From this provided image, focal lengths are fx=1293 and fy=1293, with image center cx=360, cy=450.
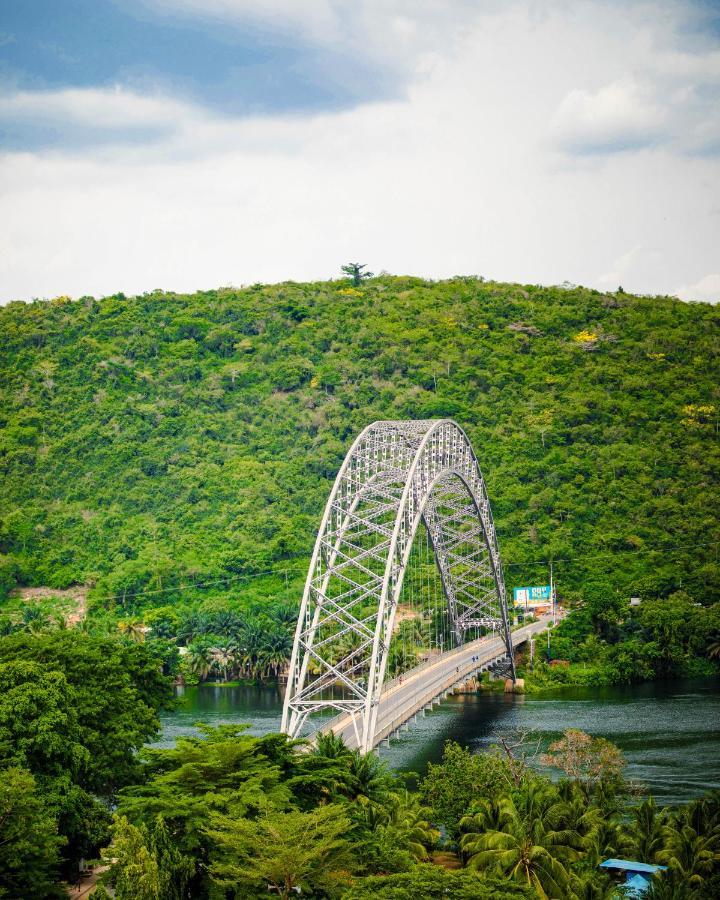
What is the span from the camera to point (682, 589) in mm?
89625

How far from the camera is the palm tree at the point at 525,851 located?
3347 centimetres

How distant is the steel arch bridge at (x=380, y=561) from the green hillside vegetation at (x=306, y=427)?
897cm

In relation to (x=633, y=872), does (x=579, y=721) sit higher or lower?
higher

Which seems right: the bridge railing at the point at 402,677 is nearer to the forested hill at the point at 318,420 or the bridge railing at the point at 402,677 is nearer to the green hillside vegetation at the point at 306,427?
the green hillside vegetation at the point at 306,427

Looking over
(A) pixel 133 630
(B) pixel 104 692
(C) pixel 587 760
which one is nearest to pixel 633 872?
(C) pixel 587 760

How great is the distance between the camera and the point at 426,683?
5897cm

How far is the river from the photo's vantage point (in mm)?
51875

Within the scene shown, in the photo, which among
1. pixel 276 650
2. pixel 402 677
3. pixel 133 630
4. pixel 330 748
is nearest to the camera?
pixel 330 748

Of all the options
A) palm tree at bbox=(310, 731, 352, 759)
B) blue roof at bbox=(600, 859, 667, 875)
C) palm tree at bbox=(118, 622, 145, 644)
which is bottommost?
blue roof at bbox=(600, 859, 667, 875)

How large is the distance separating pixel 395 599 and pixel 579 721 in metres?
19.5

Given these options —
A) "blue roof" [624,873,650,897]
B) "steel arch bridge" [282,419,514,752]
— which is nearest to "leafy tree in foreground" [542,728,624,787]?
"steel arch bridge" [282,419,514,752]

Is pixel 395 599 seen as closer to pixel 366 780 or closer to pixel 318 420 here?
pixel 366 780

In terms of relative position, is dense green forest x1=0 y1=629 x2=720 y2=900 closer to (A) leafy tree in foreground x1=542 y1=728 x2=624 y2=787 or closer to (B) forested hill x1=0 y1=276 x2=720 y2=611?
(A) leafy tree in foreground x1=542 y1=728 x2=624 y2=787

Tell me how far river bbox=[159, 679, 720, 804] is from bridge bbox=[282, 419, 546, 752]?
256 centimetres
